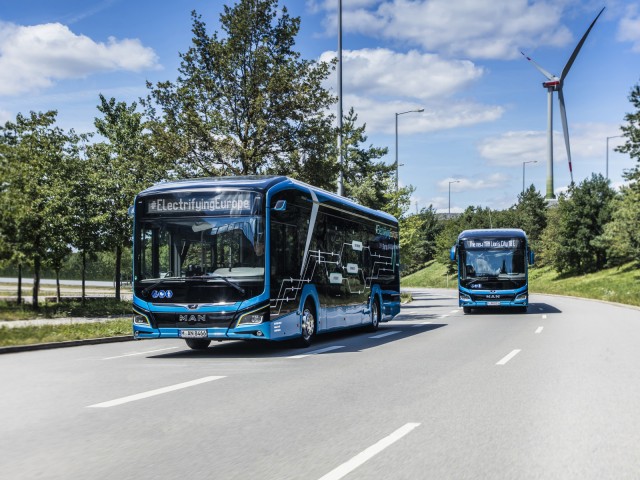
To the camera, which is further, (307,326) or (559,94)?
(559,94)

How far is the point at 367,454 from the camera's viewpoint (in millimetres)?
5523

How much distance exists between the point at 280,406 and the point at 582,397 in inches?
137

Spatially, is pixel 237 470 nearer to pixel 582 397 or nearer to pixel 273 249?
pixel 582 397

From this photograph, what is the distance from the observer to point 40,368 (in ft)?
37.0

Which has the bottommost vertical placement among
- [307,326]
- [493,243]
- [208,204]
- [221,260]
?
[307,326]

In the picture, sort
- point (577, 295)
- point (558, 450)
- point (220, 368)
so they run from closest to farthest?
point (558, 450)
point (220, 368)
point (577, 295)

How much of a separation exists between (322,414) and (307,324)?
7.25 meters

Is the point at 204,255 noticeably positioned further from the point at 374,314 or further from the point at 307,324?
the point at 374,314

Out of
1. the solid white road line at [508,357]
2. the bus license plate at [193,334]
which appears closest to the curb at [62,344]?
the bus license plate at [193,334]

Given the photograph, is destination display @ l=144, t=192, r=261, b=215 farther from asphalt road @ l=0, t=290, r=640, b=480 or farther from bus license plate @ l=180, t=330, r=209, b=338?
asphalt road @ l=0, t=290, r=640, b=480

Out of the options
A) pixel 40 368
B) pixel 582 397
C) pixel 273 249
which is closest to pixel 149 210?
pixel 273 249

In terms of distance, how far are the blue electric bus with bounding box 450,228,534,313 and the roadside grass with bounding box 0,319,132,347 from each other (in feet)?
43.2

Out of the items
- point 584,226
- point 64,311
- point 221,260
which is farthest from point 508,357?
point 584,226

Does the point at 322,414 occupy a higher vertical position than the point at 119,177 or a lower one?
lower
